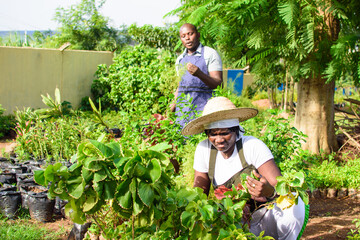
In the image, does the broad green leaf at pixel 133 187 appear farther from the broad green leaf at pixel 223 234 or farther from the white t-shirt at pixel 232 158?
the white t-shirt at pixel 232 158

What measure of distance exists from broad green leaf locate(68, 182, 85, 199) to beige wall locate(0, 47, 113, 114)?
332 inches

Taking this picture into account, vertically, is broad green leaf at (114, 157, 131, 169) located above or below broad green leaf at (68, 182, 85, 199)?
above

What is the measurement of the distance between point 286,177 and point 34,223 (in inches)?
125

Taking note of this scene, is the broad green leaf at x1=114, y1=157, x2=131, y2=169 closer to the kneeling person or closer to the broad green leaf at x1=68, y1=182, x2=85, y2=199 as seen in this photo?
the broad green leaf at x1=68, y1=182, x2=85, y2=199

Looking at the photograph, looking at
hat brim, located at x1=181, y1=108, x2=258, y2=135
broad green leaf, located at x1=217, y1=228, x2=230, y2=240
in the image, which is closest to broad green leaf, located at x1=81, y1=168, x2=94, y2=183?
broad green leaf, located at x1=217, y1=228, x2=230, y2=240

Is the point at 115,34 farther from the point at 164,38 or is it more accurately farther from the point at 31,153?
the point at 31,153

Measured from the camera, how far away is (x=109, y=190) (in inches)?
61.5

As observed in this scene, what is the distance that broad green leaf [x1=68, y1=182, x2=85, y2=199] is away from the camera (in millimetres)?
1516

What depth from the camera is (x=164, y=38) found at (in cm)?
1805

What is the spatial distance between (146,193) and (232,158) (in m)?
1.27

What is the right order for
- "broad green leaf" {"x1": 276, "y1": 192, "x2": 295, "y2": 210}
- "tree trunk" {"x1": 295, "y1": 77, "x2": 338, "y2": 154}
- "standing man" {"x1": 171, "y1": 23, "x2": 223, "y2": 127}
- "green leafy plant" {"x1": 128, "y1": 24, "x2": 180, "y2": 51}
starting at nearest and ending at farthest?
"broad green leaf" {"x1": 276, "y1": 192, "x2": 295, "y2": 210} < "standing man" {"x1": 171, "y1": 23, "x2": 223, "y2": 127} < "tree trunk" {"x1": 295, "y1": 77, "x2": 338, "y2": 154} < "green leafy plant" {"x1": 128, "y1": 24, "x2": 180, "y2": 51}

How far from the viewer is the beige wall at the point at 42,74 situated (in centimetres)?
962

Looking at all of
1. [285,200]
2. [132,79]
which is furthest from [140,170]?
[132,79]

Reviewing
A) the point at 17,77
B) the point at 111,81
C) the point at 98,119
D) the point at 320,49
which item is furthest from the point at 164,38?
the point at 98,119
